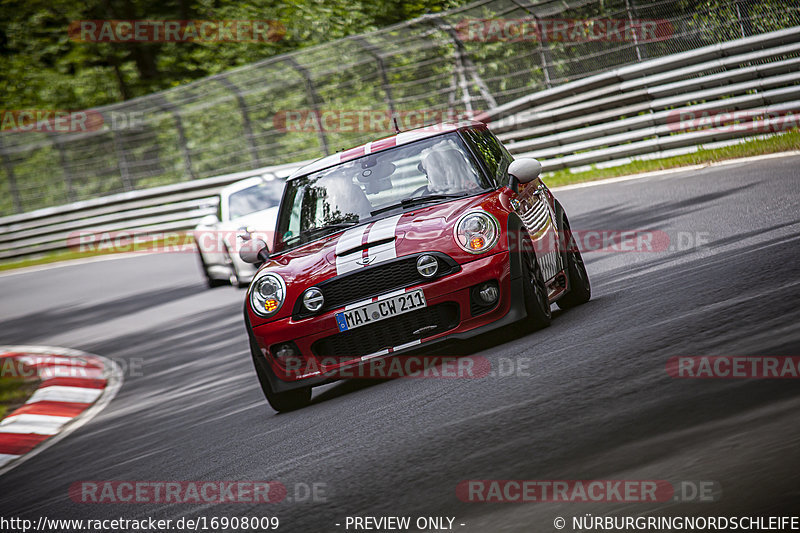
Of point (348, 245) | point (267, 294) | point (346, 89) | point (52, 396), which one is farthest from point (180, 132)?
point (348, 245)

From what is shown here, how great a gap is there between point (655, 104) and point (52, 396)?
968cm

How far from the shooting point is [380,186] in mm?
7207

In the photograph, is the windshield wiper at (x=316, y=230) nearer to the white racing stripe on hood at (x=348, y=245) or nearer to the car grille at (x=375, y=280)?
the white racing stripe on hood at (x=348, y=245)

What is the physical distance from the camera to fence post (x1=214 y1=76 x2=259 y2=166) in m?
23.1

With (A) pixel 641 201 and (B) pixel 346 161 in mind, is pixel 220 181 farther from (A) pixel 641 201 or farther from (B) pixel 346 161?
(B) pixel 346 161

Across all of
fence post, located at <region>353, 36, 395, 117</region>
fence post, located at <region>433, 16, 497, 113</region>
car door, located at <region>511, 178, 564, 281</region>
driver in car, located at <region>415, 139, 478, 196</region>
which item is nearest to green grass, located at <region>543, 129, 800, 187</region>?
fence post, located at <region>433, 16, 497, 113</region>

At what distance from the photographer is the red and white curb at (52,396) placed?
852 centimetres

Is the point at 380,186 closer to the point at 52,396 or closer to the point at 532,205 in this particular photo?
the point at 532,205

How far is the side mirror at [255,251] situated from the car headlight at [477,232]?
68.7 inches

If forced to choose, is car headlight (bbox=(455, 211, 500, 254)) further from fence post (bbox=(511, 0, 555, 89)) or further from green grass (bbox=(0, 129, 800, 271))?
fence post (bbox=(511, 0, 555, 89))

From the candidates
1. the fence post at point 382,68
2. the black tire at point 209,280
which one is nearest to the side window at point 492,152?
Answer: the black tire at point 209,280

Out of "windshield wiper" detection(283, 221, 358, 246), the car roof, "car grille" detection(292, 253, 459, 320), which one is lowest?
"car grille" detection(292, 253, 459, 320)

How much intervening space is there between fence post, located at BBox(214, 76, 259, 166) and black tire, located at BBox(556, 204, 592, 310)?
16.4 metres

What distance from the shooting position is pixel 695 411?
441 centimetres
